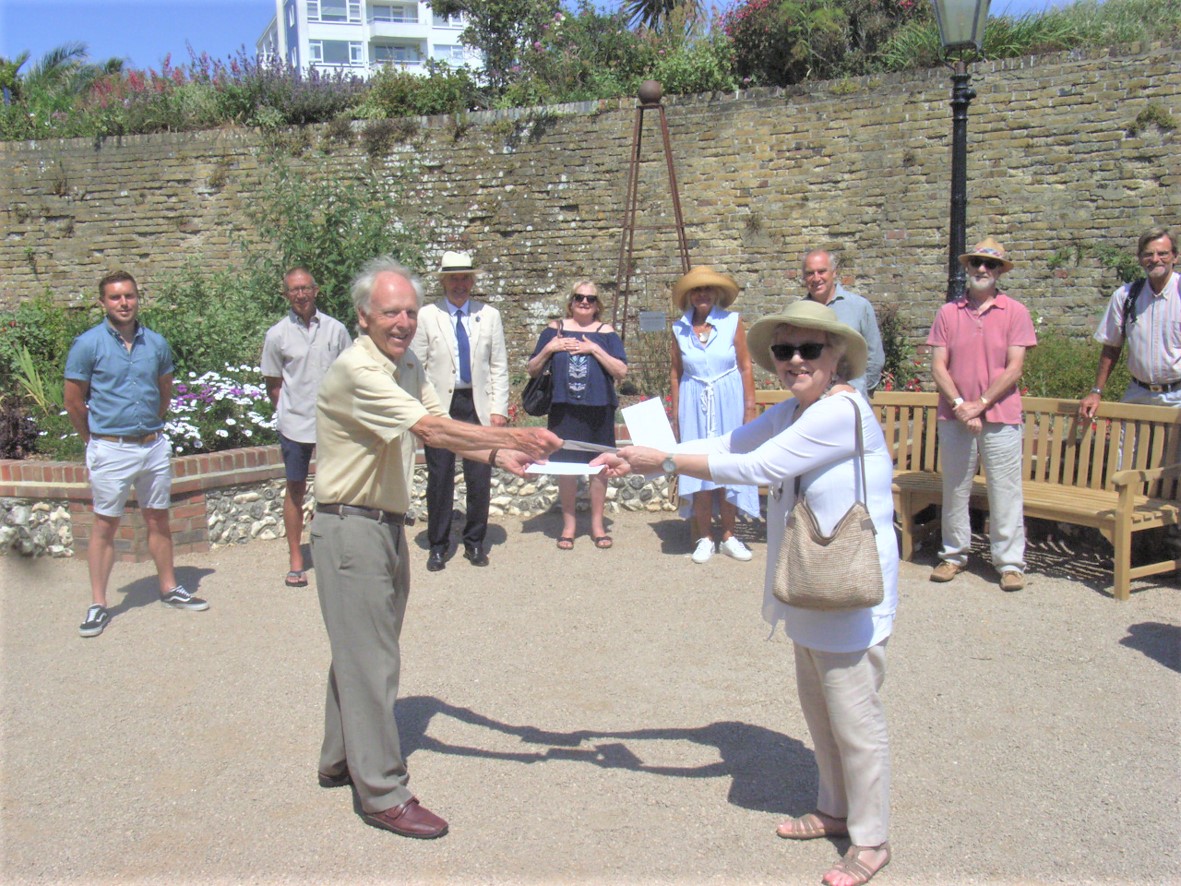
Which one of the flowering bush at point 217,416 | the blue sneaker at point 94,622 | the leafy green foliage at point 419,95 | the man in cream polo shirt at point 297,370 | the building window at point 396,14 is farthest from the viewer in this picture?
the building window at point 396,14

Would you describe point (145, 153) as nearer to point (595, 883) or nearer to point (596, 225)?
point (596, 225)

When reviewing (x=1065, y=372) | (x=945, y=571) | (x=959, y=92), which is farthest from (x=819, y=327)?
(x=1065, y=372)

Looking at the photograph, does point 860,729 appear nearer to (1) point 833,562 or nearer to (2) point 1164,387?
(1) point 833,562

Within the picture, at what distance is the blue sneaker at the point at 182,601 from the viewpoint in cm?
575

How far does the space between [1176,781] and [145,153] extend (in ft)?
53.6

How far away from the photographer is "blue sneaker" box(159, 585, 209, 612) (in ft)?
18.9

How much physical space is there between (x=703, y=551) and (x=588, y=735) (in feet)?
8.73

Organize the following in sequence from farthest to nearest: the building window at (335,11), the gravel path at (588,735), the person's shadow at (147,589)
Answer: the building window at (335,11) < the person's shadow at (147,589) < the gravel path at (588,735)

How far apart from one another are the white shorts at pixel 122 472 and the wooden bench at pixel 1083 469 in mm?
4617

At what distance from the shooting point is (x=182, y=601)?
5.77m

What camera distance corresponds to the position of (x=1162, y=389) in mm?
5938

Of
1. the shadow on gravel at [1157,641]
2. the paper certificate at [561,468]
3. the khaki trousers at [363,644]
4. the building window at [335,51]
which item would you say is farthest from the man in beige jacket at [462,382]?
the building window at [335,51]

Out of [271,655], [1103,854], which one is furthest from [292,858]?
[1103,854]

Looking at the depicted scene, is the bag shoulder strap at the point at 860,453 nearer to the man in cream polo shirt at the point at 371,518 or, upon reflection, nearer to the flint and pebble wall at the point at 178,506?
the man in cream polo shirt at the point at 371,518
